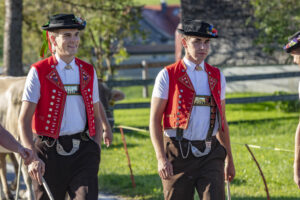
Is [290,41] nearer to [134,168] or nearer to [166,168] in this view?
[166,168]

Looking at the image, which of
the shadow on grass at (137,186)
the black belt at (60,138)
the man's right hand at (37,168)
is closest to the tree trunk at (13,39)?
the shadow on grass at (137,186)

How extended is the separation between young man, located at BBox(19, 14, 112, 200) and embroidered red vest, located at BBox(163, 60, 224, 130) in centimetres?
64

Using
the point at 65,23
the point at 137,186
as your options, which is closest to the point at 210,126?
the point at 65,23

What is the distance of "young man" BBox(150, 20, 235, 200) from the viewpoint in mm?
4492

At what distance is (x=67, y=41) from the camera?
4.69m

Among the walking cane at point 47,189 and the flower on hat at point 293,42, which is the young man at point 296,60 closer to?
the flower on hat at point 293,42

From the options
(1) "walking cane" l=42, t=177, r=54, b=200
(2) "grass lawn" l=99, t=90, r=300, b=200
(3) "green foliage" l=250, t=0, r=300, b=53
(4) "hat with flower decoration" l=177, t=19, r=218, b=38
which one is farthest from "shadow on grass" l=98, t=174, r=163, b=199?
(3) "green foliage" l=250, t=0, r=300, b=53

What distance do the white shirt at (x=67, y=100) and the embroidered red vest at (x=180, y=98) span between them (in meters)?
0.67

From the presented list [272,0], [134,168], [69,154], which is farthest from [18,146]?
[272,0]

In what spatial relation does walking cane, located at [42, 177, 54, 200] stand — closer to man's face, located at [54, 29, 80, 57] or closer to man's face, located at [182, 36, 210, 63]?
man's face, located at [54, 29, 80, 57]

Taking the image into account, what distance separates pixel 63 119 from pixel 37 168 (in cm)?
50

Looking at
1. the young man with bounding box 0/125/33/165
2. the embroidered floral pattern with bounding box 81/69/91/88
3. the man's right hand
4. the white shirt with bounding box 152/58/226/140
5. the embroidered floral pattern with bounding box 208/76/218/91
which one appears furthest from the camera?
the embroidered floral pattern with bounding box 81/69/91/88

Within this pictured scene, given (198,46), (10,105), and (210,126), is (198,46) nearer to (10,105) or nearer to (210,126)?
(210,126)

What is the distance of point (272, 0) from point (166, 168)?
519 inches
